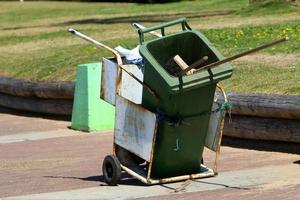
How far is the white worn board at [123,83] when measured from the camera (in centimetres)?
880

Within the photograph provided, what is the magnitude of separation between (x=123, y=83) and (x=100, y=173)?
Answer: 3.74 feet

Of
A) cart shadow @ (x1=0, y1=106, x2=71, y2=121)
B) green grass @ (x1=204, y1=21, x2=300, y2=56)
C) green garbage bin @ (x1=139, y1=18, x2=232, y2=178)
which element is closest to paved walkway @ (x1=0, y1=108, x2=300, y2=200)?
green garbage bin @ (x1=139, y1=18, x2=232, y2=178)

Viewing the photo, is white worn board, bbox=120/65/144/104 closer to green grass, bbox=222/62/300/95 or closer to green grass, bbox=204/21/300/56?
green grass, bbox=222/62/300/95

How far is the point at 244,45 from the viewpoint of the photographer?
1466 cm

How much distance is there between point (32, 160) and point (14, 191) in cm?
190

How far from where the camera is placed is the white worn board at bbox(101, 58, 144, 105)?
880 cm

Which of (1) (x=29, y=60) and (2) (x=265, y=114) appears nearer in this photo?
(2) (x=265, y=114)

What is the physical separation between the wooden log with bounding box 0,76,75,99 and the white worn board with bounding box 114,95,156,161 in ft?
15.1

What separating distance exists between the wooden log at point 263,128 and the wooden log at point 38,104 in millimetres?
3813

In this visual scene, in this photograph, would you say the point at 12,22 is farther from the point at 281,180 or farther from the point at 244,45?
the point at 281,180

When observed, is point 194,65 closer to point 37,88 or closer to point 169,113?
point 169,113

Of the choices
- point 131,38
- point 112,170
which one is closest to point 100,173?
point 112,170

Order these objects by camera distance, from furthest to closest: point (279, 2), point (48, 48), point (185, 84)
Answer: point (279, 2) → point (48, 48) → point (185, 84)

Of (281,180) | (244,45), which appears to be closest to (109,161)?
(281,180)
